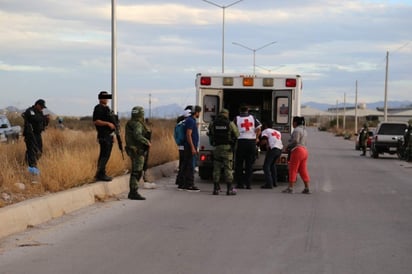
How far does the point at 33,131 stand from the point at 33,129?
0.16 feet

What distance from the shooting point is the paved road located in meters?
7.10

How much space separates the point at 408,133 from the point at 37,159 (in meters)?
18.0

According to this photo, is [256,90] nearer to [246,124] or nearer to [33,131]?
[246,124]

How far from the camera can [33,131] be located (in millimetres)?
13602

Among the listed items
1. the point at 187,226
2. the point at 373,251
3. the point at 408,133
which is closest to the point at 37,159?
the point at 187,226

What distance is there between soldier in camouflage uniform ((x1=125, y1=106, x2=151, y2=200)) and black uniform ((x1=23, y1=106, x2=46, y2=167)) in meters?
2.32

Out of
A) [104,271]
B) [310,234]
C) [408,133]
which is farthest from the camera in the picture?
[408,133]

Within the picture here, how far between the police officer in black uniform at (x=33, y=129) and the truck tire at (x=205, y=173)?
4416mm

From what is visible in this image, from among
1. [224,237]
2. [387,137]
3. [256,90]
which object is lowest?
[224,237]

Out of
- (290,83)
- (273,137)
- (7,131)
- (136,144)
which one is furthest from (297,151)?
(7,131)

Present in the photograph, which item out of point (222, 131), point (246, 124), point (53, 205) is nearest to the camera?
point (53, 205)

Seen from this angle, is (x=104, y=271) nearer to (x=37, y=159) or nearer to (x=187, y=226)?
(x=187, y=226)

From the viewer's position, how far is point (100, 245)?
26.6 feet

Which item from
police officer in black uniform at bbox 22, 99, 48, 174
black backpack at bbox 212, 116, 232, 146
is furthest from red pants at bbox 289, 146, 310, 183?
police officer in black uniform at bbox 22, 99, 48, 174
